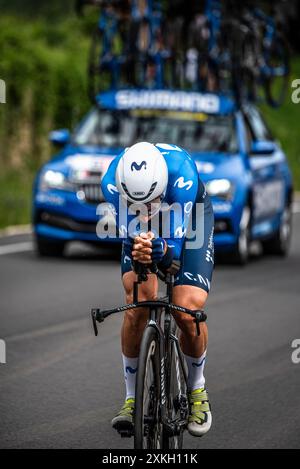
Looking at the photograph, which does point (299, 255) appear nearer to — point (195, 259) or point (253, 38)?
point (253, 38)

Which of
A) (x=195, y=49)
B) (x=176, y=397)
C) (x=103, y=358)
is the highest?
(x=195, y=49)

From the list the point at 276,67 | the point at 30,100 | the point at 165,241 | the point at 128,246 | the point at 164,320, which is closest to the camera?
the point at 165,241

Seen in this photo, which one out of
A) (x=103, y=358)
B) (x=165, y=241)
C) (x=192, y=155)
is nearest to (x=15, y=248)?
(x=192, y=155)

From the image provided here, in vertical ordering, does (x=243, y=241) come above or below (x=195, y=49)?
below

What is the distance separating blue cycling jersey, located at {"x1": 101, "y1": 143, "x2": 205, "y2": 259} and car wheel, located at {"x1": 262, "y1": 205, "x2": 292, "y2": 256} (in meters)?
→ 10.3

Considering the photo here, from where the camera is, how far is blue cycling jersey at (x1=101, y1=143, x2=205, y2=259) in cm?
662

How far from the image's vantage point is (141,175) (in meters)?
6.34

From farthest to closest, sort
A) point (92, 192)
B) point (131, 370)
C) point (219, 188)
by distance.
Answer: point (92, 192) < point (219, 188) < point (131, 370)

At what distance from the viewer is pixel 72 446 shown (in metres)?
7.16

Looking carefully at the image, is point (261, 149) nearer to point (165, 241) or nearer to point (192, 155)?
point (192, 155)

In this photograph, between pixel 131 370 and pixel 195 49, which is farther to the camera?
pixel 195 49

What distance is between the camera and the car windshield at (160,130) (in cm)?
1602

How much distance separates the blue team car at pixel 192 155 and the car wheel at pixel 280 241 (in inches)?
0.5

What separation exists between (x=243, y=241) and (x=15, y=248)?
2.97 m
